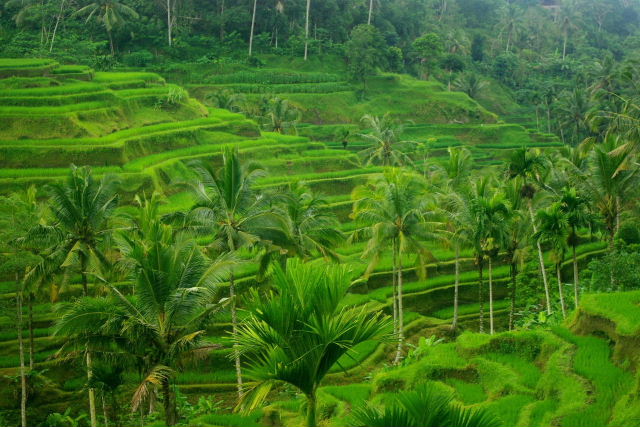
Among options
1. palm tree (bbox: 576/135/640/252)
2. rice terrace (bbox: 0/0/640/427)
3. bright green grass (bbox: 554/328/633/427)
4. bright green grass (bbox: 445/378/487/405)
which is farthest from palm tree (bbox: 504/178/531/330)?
bright green grass (bbox: 445/378/487/405)

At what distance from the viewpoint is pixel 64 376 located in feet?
66.1

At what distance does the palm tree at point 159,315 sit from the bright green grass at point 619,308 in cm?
722

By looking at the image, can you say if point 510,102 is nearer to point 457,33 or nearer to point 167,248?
point 457,33

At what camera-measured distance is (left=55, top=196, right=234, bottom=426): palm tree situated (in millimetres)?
12648

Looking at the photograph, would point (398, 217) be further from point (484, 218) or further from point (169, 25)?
point (169, 25)

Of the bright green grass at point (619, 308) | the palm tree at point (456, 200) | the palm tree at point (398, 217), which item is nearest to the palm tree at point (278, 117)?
the palm tree at point (456, 200)

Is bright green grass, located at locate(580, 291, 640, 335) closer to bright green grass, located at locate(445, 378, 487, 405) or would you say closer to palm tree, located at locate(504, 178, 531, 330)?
bright green grass, located at locate(445, 378, 487, 405)

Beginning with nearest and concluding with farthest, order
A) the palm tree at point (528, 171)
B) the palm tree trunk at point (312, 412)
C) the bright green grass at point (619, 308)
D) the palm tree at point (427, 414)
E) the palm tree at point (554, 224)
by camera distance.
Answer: the palm tree at point (427, 414) < the palm tree trunk at point (312, 412) < the bright green grass at point (619, 308) < the palm tree at point (554, 224) < the palm tree at point (528, 171)

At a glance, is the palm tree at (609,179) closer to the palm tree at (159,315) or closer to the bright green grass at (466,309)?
the bright green grass at (466,309)

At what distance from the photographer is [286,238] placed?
19.2 metres

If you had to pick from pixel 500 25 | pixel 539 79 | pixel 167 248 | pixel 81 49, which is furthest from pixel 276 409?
pixel 500 25

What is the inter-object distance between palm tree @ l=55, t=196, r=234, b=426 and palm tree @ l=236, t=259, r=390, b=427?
489 centimetres

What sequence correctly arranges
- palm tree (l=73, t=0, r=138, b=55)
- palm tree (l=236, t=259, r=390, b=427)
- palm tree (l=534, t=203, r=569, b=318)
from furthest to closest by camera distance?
palm tree (l=73, t=0, r=138, b=55), palm tree (l=534, t=203, r=569, b=318), palm tree (l=236, t=259, r=390, b=427)

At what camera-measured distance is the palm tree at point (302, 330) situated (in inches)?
305
